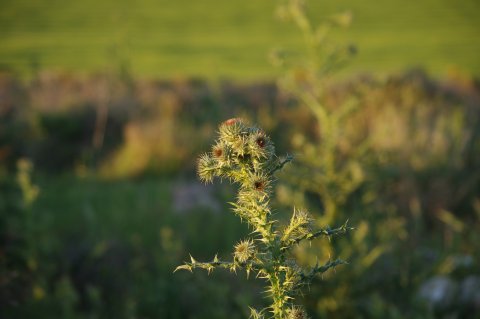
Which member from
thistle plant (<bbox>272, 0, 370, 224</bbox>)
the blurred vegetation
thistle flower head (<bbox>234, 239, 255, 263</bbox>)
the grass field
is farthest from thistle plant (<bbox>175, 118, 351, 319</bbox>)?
the grass field

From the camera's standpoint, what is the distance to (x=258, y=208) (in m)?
2.10

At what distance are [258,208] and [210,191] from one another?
656cm

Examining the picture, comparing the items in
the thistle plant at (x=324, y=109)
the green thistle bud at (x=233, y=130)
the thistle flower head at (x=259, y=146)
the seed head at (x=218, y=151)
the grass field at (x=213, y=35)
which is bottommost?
the thistle flower head at (x=259, y=146)

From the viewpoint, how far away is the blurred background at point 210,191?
5.01 metres

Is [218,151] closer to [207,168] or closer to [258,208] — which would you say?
[207,168]

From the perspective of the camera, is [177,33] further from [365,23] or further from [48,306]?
[48,306]

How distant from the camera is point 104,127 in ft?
37.6

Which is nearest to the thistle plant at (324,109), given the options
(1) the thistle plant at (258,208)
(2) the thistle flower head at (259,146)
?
(1) the thistle plant at (258,208)

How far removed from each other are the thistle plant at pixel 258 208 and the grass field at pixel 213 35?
16718 mm

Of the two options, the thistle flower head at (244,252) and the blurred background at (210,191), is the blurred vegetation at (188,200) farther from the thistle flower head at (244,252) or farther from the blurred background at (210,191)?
the thistle flower head at (244,252)

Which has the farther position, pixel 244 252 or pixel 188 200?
pixel 188 200

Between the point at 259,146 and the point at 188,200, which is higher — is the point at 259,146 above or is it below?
below

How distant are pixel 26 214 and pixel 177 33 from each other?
26825mm

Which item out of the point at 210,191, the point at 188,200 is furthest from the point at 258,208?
the point at 210,191
